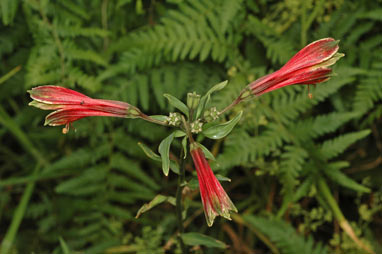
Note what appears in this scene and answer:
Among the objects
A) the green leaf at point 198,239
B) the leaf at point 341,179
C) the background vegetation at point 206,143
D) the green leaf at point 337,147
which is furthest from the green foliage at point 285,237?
the green leaf at point 198,239

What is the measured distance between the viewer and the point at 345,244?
8.57 ft

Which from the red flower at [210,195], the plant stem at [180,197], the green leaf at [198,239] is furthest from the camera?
the green leaf at [198,239]

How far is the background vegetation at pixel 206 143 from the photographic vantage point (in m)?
2.55

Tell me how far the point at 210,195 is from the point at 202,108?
324mm

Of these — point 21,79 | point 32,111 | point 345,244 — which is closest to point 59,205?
point 32,111

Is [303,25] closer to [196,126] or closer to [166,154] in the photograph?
[196,126]

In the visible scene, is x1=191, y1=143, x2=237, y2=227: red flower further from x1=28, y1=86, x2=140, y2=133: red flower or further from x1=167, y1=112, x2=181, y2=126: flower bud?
x1=28, y1=86, x2=140, y2=133: red flower

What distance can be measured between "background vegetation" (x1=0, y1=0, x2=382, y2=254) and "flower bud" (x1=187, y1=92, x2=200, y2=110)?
1.12 m

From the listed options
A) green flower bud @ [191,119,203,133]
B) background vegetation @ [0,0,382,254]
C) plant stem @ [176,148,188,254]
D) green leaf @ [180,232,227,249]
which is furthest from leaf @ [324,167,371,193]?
green flower bud @ [191,119,203,133]

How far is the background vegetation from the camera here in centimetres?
255

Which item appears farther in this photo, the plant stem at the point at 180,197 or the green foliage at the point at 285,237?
the green foliage at the point at 285,237

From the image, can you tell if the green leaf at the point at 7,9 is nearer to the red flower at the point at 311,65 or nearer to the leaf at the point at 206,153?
the leaf at the point at 206,153

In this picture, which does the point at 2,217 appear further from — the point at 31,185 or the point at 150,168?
the point at 150,168

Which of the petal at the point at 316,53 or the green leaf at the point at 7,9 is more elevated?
the green leaf at the point at 7,9
